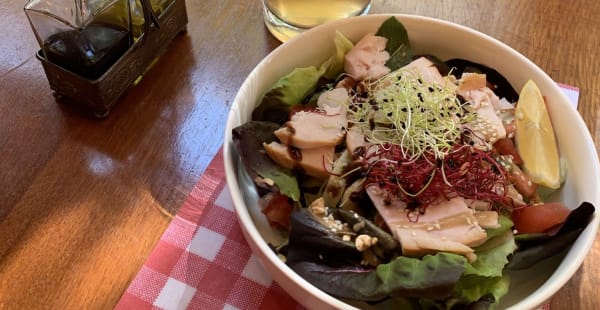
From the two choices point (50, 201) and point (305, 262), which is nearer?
point (305, 262)

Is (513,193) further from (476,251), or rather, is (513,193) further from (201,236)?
(201,236)

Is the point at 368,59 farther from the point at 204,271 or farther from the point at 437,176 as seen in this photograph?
the point at 204,271

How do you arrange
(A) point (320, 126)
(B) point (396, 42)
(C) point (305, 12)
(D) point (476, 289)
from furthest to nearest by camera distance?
(C) point (305, 12) → (B) point (396, 42) → (A) point (320, 126) → (D) point (476, 289)

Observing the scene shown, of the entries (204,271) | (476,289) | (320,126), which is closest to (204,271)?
(204,271)

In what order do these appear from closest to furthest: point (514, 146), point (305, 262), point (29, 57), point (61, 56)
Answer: point (305, 262)
point (514, 146)
point (61, 56)
point (29, 57)

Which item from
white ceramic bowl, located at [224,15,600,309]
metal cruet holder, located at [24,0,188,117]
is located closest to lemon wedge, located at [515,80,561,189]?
white ceramic bowl, located at [224,15,600,309]

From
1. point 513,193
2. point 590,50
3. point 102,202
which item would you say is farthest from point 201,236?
point 590,50
